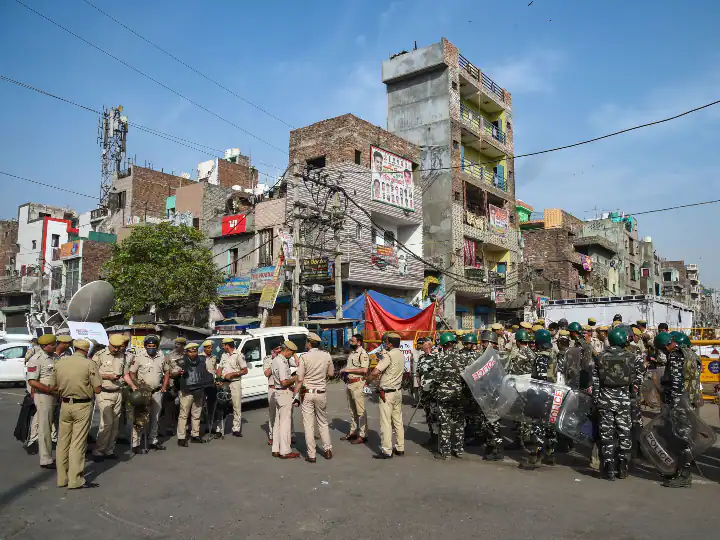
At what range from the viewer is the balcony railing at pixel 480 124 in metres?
32.5

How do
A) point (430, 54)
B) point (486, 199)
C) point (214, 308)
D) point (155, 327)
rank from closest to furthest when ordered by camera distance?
point (155, 327) < point (214, 308) < point (430, 54) < point (486, 199)

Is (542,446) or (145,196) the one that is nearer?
(542,446)

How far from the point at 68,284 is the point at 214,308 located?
45.6ft

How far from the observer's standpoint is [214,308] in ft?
90.3

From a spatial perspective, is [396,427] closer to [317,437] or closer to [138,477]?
[317,437]

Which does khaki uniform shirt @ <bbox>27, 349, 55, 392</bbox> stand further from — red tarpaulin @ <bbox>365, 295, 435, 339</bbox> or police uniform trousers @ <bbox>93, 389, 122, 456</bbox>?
red tarpaulin @ <bbox>365, 295, 435, 339</bbox>

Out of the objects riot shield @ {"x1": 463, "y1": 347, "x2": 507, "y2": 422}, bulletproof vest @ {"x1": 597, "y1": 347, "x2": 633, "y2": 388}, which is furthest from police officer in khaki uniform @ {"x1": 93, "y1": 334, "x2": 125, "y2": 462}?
bulletproof vest @ {"x1": 597, "y1": 347, "x2": 633, "y2": 388}

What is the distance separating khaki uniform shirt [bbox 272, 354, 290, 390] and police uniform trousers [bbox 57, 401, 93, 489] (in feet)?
9.28

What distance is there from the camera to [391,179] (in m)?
28.2

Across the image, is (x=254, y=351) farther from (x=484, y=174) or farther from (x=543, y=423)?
(x=484, y=174)

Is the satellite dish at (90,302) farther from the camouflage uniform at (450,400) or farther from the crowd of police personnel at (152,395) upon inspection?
the camouflage uniform at (450,400)

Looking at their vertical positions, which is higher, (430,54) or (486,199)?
(430,54)

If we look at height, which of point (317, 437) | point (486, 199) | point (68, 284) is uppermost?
point (486, 199)

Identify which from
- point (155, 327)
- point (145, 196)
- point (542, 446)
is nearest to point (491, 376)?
point (542, 446)
